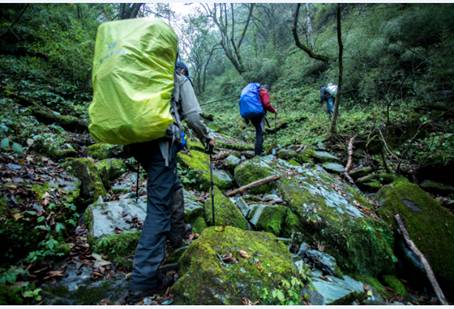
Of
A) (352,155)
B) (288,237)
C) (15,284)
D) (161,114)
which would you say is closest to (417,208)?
(288,237)

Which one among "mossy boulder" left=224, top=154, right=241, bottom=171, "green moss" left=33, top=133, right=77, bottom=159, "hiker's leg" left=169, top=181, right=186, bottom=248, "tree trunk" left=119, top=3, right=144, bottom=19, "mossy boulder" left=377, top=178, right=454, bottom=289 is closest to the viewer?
"hiker's leg" left=169, top=181, right=186, bottom=248

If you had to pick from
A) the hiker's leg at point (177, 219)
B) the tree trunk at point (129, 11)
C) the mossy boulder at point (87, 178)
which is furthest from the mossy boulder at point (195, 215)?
the tree trunk at point (129, 11)

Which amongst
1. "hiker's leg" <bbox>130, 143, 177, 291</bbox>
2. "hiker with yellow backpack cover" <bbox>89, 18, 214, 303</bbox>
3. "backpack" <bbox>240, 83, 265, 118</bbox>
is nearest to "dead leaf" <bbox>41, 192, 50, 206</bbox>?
"hiker with yellow backpack cover" <bbox>89, 18, 214, 303</bbox>

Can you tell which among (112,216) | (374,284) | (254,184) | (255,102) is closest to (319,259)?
(374,284)

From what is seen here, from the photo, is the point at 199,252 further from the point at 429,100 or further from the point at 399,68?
the point at 399,68

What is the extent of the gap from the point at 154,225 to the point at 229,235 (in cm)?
96

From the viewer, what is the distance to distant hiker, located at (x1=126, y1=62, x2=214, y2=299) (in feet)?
9.64

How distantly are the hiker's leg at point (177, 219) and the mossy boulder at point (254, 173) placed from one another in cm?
239

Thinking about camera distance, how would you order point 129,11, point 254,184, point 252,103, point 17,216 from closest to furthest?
point 17,216
point 254,184
point 252,103
point 129,11

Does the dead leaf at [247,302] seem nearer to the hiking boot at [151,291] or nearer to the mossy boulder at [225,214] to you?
the hiking boot at [151,291]

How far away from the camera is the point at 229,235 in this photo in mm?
3434

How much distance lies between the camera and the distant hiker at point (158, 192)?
2.94 metres

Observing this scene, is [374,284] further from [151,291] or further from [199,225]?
[151,291]

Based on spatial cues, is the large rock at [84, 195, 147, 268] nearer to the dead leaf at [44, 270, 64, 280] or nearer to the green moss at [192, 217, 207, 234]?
the dead leaf at [44, 270, 64, 280]
